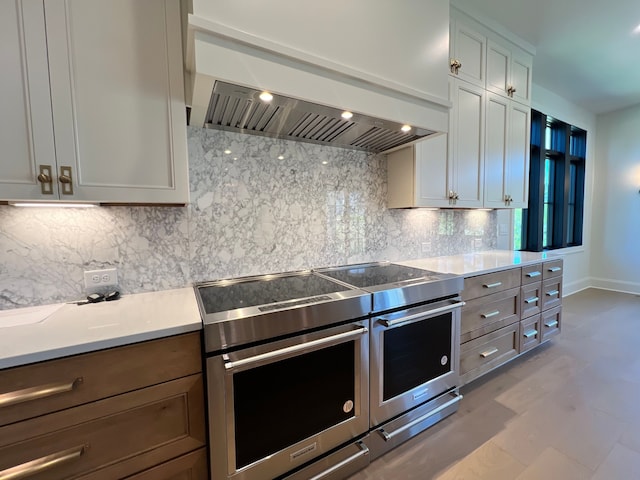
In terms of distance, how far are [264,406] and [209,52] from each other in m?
1.41

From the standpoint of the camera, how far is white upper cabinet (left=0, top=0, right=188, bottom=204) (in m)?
0.99

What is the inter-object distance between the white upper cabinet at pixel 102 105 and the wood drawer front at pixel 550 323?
3.18 meters

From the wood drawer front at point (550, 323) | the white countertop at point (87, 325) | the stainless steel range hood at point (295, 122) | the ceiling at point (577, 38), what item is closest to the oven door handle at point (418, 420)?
the white countertop at point (87, 325)

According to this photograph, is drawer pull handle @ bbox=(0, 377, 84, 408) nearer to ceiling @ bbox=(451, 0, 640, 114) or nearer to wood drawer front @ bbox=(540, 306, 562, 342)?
ceiling @ bbox=(451, 0, 640, 114)

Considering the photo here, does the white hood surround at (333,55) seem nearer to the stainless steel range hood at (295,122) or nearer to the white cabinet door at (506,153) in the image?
the stainless steel range hood at (295,122)

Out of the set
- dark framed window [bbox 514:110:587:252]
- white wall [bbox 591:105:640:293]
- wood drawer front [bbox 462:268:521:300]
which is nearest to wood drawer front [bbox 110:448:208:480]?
wood drawer front [bbox 462:268:521:300]

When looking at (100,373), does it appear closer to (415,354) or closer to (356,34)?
(415,354)

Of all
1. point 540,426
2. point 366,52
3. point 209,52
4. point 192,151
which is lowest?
point 540,426

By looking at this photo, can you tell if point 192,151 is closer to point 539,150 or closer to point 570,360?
point 570,360

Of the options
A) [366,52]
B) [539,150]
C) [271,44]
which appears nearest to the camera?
[271,44]

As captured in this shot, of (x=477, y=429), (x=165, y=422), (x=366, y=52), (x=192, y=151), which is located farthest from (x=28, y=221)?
(x=477, y=429)

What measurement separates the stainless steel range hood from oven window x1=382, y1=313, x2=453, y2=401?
1160 mm

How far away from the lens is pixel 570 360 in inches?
98.3

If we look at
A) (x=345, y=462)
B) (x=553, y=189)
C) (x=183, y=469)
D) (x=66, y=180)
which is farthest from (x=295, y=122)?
(x=553, y=189)
